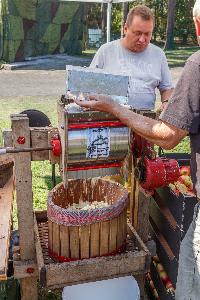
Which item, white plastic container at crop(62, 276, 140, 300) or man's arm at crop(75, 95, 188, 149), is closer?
man's arm at crop(75, 95, 188, 149)

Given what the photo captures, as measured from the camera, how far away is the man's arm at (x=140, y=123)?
2.45 m

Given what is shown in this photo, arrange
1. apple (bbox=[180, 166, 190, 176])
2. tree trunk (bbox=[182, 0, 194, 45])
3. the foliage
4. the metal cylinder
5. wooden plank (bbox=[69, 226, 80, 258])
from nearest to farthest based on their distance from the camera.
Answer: the metal cylinder < wooden plank (bbox=[69, 226, 80, 258]) < apple (bbox=[180, 166, 190, 176]) < tree trunk (bbox=[182, 0, 194, 45]) < the foliage

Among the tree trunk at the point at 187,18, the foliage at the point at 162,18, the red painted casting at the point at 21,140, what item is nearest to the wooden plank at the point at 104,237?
the red painted casting at the point at 21,140

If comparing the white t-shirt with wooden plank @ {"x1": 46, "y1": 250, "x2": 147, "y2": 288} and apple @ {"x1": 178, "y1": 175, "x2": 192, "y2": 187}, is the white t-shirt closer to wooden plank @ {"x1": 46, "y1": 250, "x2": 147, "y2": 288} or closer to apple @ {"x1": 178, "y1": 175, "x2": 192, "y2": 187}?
apple @ {"x1": 178, "y1": 175, "x2": 192, "y2": 187}

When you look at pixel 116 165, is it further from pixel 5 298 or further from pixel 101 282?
pixel 5 298

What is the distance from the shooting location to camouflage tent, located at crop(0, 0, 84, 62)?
19.6m

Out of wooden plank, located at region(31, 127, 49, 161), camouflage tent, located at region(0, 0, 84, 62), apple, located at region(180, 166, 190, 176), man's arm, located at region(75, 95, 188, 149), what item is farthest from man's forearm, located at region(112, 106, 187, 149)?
camouflage tent, located at region(0, 0, 84, 62)

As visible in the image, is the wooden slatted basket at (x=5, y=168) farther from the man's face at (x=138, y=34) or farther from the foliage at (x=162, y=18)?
the foliage at (x=162, y=18)

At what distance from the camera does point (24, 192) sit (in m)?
3.03

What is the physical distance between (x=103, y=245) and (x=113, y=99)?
1113 mm

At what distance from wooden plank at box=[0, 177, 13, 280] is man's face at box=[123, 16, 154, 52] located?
2.02m

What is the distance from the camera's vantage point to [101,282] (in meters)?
3.17

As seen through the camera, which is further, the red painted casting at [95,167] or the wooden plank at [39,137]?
the wooden plank at [39,137]

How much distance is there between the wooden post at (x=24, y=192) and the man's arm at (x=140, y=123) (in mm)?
551
